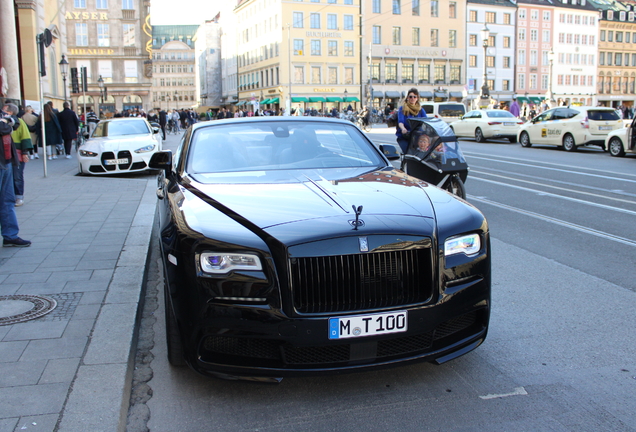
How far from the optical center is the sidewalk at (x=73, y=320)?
3053 mm

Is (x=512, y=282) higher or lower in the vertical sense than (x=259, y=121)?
lower

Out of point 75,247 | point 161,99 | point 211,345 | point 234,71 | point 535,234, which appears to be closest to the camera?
point 211,345

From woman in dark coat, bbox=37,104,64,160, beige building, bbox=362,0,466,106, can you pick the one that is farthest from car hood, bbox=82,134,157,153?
beige building, bbox=362,0,466,106

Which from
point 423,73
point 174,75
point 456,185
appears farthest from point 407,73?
Result: point 174,75

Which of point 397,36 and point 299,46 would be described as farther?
point 397,36

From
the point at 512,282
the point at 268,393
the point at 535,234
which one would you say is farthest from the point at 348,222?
the point at 535,234

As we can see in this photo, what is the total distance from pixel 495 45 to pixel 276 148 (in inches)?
3512

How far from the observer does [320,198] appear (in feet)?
12.0

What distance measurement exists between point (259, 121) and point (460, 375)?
274 cm

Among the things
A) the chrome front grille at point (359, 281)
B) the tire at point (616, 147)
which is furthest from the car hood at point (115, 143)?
the chrome front grille at point (359, 281)

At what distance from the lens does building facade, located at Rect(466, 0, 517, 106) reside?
87.9 m

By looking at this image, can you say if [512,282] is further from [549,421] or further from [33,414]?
[33,414]

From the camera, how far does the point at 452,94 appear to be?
87.5m

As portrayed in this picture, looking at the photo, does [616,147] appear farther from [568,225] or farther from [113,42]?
[113,42]
